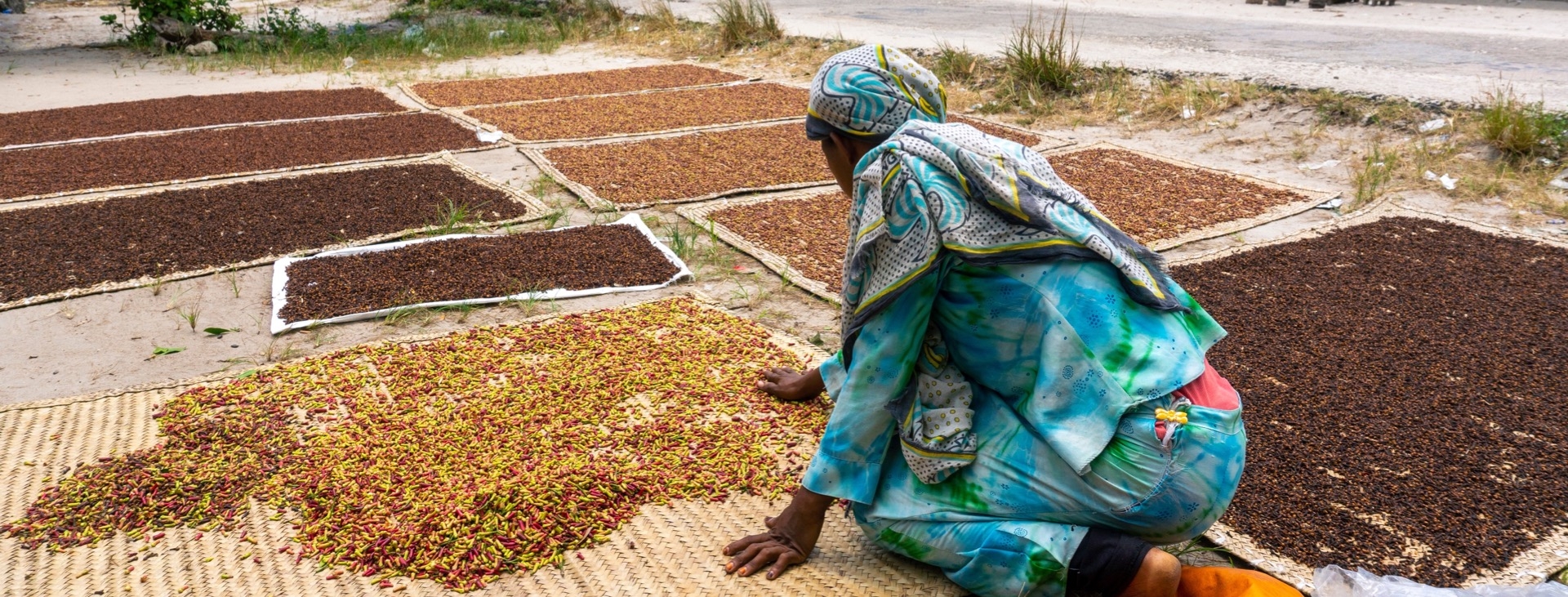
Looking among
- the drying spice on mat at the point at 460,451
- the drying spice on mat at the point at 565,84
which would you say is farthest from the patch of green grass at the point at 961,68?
the drying spice on mat at the point at 460,451

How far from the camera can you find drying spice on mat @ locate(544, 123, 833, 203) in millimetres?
4188

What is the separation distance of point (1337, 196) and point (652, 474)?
9.96 ft

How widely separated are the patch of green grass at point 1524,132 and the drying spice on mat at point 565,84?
13.6ft

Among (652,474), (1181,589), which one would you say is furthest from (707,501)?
(1181,589)

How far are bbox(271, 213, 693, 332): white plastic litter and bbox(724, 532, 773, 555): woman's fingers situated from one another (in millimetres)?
1426

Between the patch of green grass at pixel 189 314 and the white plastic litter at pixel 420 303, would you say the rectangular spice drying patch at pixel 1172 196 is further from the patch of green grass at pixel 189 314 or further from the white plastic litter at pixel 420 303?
the patch of green grass at pixel 189 314

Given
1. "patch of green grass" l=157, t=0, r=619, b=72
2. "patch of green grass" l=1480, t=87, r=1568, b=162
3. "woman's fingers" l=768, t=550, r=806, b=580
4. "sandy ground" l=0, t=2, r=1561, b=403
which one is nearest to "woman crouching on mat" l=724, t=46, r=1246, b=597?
"woman's fingers" l=768, t=550, r=806, b=580

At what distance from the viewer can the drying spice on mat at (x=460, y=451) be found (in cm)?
184

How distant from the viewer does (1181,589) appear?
5.16 ft

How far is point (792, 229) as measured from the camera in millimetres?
3664

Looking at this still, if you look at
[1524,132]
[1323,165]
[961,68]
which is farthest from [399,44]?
[1524,132]

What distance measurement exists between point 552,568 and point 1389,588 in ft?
4.27

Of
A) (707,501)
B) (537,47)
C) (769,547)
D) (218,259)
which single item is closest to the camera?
(769,547)

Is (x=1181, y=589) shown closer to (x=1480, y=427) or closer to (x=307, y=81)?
(x=1480, y=427)
